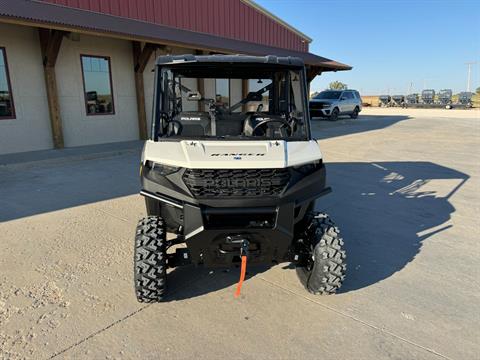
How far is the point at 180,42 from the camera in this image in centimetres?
1106

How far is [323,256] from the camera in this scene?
2752 millimetres

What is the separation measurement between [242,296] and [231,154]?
4.14 ft

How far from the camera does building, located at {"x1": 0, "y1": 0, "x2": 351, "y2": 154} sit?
883cm

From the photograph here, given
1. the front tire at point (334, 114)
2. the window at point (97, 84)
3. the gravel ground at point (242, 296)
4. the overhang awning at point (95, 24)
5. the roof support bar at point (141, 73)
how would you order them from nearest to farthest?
the gravel ground at point (242, 296) → the overhang awning at point (95, 24) → the window at point (97, 84) → the roof support bar at point (141, 73) → the front tire at point (334, 114)

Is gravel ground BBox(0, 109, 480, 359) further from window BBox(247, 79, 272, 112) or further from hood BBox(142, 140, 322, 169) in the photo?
window BBox(247, 79, 272, 112)

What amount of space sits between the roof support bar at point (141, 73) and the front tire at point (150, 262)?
9.87 m

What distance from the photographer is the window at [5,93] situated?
8695 mm

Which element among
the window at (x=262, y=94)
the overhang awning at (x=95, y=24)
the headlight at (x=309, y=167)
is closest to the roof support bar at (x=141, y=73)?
the overhang awning at (x=95, y=24)

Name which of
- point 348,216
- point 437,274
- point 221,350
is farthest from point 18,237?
point 437,274

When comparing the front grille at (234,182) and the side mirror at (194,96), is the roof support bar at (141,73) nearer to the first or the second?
the side mirror at (194,96)

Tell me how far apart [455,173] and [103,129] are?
10.1 metres

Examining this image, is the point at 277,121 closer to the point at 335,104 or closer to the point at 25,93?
the point at 25,93

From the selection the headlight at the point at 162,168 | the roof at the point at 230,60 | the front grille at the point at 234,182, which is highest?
the roof at the point at 230,60

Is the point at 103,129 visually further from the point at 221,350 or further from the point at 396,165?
the point at 221,350
